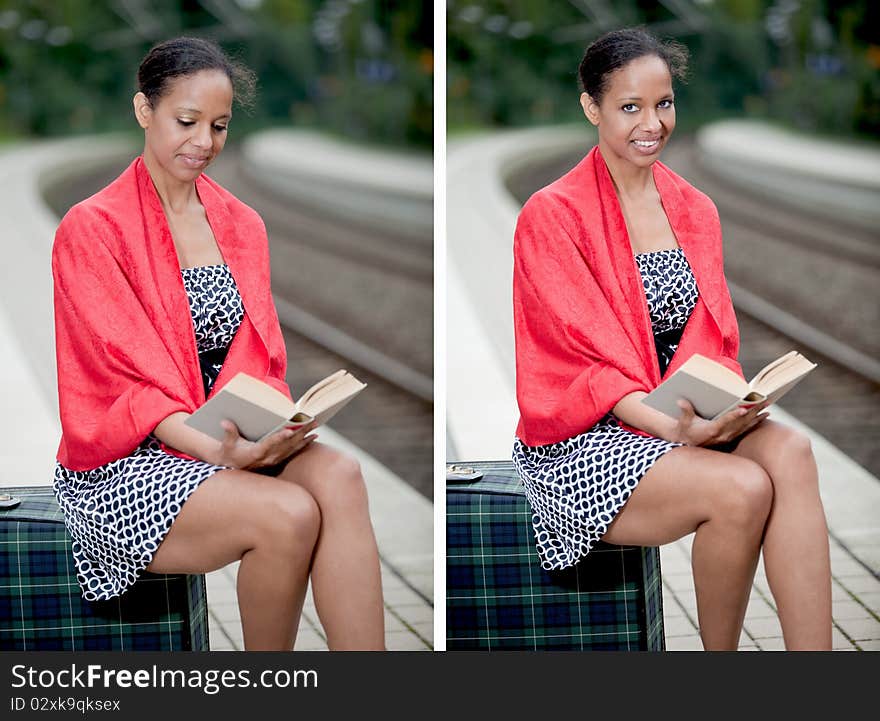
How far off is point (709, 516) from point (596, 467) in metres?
0.31

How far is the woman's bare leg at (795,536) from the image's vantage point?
3.18 meters

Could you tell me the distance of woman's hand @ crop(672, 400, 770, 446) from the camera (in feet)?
10.5

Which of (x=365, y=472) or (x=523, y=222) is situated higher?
(x=523, y=222)

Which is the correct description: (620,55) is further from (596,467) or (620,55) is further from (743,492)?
(743,492)

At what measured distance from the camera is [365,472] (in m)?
3.87

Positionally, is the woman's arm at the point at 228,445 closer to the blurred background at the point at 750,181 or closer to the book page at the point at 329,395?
the book page at the point at 329,395

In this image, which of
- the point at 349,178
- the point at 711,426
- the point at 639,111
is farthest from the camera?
the point at 349,178

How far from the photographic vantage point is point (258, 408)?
10.3 feet

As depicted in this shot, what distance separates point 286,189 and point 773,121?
4.89ft

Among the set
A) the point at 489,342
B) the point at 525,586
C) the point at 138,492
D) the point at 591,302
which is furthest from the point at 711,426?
the point at 138,492

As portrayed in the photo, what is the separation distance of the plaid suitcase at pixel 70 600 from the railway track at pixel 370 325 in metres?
0.77

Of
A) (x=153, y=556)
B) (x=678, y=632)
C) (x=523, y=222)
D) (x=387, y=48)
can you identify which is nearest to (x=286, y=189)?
(x=387, y=48)
